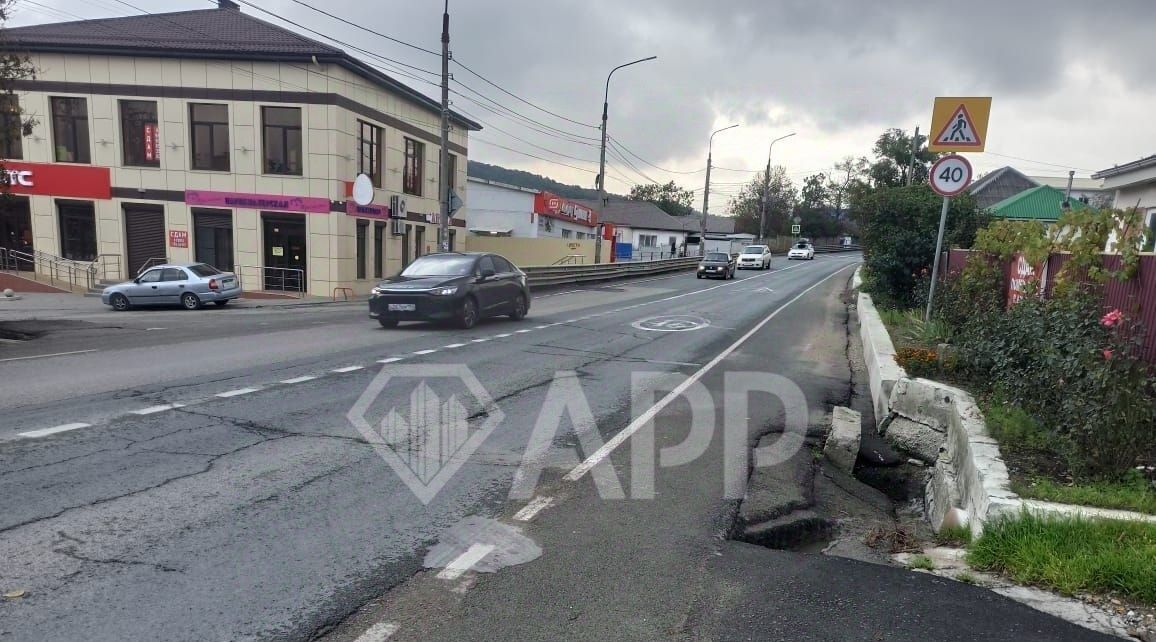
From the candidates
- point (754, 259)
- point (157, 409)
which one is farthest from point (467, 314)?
point (754, 259)

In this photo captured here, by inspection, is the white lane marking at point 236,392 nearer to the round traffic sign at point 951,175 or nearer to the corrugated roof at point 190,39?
the round traffic sign at point 951,175

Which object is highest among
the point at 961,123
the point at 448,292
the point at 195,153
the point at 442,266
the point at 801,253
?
the point at 195,153

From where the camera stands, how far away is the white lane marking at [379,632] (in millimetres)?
3234

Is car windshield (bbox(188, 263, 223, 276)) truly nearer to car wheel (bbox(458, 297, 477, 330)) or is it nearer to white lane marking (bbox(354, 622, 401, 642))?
car wheel (bbox(458, 297, 477, 330))

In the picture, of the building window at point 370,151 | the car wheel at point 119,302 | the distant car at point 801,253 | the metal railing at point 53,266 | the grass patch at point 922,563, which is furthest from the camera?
the distant car at point 801,253

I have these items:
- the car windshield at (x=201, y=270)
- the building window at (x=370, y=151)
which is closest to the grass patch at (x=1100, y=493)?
the car windshield at (x=201, y=270)

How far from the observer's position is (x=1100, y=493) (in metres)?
4.46

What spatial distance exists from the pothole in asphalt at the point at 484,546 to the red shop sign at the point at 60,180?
28122 mm

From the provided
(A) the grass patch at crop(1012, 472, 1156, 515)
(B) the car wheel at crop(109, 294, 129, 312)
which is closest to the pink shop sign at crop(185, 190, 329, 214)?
(B) the car wheel at crop(109, 294, 129, 312)

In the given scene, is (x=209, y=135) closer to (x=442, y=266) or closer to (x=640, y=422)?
(x=442, y=266)

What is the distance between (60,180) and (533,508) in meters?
29.6

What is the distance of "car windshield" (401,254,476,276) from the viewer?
591 inches

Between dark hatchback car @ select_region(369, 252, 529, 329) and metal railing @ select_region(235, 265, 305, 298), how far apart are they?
12.5 meters

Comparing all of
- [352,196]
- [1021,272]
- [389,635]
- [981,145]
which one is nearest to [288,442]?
[389,635]
